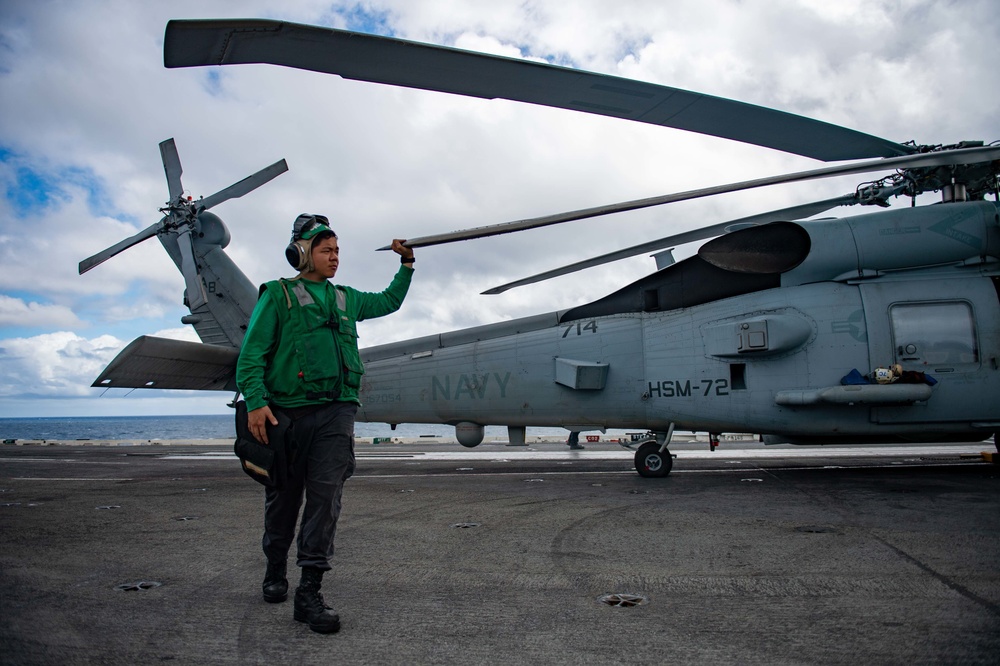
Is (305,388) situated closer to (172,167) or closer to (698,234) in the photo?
(698,234)

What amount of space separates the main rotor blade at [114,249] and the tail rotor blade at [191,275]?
23.5 inches

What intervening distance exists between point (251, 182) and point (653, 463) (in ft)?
28.0

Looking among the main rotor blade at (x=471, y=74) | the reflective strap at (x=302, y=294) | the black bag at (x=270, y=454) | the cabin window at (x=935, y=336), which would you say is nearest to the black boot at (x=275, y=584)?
the black bag at (x=270, y=454)

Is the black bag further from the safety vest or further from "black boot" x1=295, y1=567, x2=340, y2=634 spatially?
"black boot" x1=295, y1=567, x2=340, y2=634

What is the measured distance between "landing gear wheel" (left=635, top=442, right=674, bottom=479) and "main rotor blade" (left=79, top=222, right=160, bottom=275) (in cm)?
966

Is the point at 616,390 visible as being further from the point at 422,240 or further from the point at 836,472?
the point at 422,240

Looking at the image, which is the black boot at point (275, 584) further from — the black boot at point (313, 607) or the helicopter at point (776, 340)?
the helicopter at point (776, 340)

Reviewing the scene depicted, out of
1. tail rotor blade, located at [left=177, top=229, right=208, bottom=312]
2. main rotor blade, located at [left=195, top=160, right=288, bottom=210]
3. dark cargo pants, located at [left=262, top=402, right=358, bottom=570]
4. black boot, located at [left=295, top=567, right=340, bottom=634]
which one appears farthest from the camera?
tail rotor blade, located at [left=177, top=229, right=208, bottom=312]

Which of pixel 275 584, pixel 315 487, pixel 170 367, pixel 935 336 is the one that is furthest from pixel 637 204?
pixel 170 367

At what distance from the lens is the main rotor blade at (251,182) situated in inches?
436

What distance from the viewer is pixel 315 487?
312 centimetres

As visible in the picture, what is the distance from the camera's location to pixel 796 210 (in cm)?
915

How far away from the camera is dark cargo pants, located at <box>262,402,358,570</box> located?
3062 millimetres

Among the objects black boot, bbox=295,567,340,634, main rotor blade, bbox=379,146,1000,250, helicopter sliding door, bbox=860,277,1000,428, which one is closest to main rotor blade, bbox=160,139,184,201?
main rotor blade, bbox=379,146,1000,250
